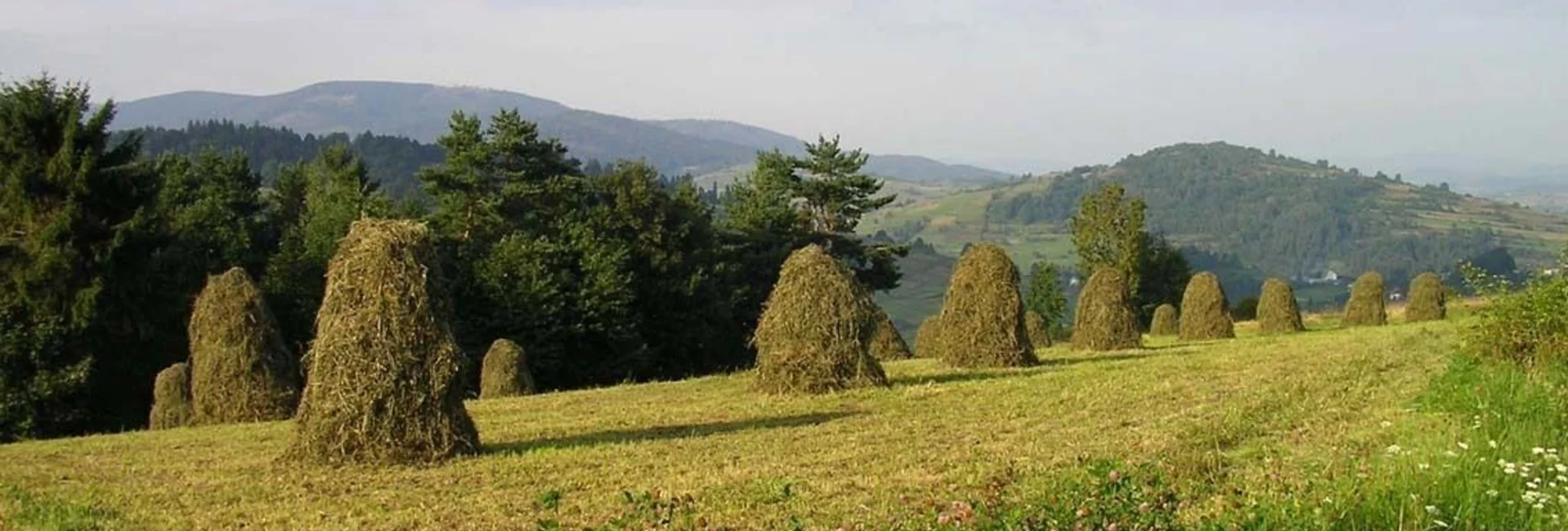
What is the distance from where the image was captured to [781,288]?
19.3 m

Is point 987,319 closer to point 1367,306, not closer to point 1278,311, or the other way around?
point 1278,311

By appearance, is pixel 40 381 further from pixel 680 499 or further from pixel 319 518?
pixel 680 499

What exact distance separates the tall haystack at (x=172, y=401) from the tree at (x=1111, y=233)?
55.3 metres

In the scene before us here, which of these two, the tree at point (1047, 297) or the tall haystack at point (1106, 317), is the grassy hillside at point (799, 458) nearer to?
the tall haystack at point (1106, 317)

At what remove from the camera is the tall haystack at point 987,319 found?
76.1 ft

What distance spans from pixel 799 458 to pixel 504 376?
1640cm

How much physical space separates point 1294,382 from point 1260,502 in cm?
909

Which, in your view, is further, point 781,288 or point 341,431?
point 781,288

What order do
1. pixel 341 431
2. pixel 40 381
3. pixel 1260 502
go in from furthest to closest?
pixel 40 381, pixel 341 431, pixel 1260 502

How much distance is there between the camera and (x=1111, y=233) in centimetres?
7112

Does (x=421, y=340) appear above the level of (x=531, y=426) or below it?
above

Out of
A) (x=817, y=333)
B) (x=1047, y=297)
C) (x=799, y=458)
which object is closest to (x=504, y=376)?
(x=817, y=333)

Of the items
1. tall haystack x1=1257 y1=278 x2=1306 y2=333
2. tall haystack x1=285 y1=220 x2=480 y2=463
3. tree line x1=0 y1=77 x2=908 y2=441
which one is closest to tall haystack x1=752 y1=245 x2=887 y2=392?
tree line x1=0 y1=77 x2=908 y2=441

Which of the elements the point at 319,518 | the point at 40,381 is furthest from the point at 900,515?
the point at 40,381
